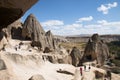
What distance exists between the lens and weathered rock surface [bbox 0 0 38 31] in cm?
354

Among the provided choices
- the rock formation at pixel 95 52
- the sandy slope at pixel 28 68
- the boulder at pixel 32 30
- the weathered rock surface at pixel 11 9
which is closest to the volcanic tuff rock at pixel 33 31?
the boulder at pixel 32 30

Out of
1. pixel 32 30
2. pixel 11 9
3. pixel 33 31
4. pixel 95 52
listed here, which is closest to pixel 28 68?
pixel 11 9

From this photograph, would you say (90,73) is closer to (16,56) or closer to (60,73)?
(60,73)

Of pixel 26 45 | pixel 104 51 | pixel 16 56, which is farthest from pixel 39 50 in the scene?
pixel 104 51

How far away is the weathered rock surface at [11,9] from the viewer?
11.6ft

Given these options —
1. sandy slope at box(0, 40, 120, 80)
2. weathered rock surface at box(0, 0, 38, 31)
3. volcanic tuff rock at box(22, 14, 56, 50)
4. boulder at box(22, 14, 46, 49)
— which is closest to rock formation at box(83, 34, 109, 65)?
volcanic tuff rock at box(22, 14, 56, 50)

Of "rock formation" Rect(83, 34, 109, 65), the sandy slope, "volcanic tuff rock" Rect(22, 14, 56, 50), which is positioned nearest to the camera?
the sandy slope

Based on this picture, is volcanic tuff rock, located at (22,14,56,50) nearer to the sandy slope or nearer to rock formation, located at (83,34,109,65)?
rock formation, located at (83,34,109,65)

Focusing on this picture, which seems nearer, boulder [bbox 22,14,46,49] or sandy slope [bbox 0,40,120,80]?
sandy slope [bbox 0,40,120,80]

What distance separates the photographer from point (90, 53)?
31.8 metres

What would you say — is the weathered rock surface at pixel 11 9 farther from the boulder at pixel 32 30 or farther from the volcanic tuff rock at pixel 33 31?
the boulder at pixel 32 30

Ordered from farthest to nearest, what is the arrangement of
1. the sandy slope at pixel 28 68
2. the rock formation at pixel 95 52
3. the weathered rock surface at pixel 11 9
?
1. the rock formation at pixel 95 52
2. the sandy slope at pixel 28 68
3. the weathered rock surface at pixel 11 9

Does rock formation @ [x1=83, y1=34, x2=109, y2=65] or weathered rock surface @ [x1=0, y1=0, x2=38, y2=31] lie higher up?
weathered rock surface @ [x1=0, y1=0, x2=38, y2=31]

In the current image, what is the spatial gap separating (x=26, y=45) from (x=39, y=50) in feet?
5.09
